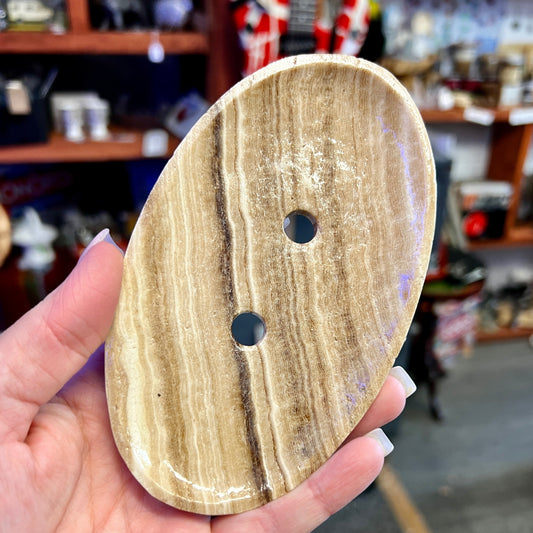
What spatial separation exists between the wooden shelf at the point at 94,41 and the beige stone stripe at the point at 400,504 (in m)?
1.14

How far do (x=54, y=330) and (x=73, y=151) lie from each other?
0.75m

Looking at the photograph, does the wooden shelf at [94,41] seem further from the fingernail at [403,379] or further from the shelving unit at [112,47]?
the fingernail at [403,379]

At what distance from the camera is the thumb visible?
423mm

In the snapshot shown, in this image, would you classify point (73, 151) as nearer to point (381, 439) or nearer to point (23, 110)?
point (23, 110)

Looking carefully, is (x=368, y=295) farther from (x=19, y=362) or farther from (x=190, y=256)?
(x=19, y=362)

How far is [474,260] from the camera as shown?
4.71 ft

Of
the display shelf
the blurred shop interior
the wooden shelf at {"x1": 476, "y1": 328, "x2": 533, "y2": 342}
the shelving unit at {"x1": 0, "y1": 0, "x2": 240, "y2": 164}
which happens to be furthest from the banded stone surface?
the wooden shelf at {"x1": 476, "y1": 328, "x2": 533, "y2": 342}

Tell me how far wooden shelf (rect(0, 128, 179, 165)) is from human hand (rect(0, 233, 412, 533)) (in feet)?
2.09

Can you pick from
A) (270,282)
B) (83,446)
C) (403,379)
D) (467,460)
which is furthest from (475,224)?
(83,446)

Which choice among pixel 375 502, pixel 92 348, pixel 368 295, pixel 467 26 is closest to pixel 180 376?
pixel 92 348

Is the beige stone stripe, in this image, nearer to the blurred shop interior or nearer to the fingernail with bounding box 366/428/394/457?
the blurred shop interior

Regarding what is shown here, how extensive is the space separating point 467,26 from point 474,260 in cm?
72

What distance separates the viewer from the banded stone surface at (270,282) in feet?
1.44

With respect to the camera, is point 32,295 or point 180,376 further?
point 32,295
